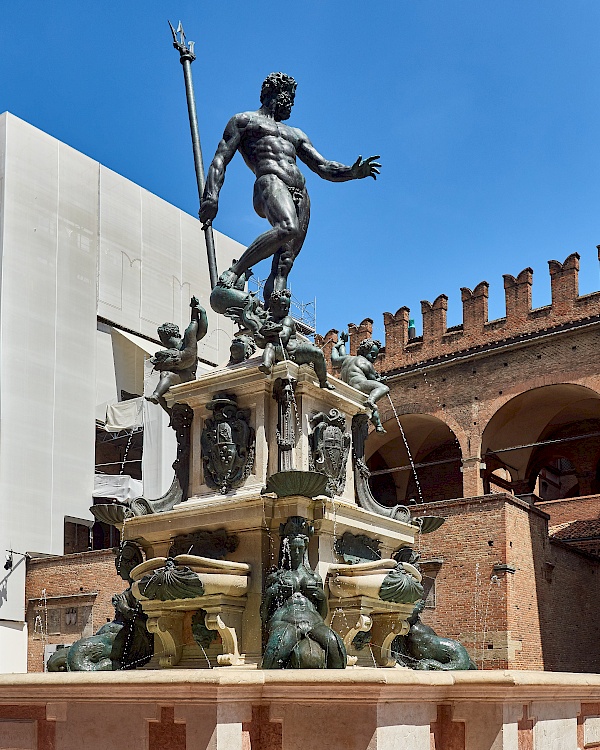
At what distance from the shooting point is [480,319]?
28344 millimetres

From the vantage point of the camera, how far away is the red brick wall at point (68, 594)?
1010 inches

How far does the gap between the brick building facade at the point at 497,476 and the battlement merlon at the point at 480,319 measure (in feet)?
0.12

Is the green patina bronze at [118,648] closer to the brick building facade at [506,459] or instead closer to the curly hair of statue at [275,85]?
the curly hair of statue at [275,85]

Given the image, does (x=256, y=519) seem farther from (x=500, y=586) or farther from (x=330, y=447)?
(x=500, y=586)

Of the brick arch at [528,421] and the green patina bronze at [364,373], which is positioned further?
the brick arch at [528,421]

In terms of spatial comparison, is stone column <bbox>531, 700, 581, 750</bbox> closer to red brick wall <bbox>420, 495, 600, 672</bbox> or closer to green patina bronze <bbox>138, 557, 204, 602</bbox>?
green patina bronze <bbox>138, 557, 204, 602</bbox>

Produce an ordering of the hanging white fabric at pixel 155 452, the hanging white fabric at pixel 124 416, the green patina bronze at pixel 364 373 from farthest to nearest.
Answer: the hanging white fabric at pixel 124 416
the hanging white fabric at pixel 155 452
the green patina bronze at pixel 364 373

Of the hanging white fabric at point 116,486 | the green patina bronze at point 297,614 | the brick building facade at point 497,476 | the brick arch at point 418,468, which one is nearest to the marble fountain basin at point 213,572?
the green patina bronze at point 297,614

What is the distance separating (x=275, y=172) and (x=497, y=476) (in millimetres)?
24247

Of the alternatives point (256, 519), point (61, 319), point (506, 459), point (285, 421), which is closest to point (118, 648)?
point (256, 519)

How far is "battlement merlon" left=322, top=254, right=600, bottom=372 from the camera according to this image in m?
27.0

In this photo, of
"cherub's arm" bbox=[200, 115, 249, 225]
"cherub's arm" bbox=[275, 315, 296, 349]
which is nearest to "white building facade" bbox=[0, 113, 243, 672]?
"cherub's arm" bbox=[200, 115, 249, 225]

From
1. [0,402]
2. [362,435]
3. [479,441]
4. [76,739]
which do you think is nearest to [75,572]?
[0,402]

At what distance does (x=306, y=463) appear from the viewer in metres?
7.75
